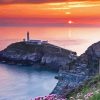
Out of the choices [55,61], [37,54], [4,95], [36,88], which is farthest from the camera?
[37,54]

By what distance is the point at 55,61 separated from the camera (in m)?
128

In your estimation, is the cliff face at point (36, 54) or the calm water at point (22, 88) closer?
the calm water at point (22, 88)

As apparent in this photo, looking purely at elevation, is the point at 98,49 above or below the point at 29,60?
above

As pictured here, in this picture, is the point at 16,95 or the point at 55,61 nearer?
the point at 16,95

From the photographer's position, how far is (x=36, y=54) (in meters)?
141

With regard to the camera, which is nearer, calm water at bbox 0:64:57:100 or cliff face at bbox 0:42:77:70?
calm water at bbox 0:64:57:100

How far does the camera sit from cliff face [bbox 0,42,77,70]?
416 feet

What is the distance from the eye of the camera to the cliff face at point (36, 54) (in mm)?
126906

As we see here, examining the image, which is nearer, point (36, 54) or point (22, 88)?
point (22, 88)

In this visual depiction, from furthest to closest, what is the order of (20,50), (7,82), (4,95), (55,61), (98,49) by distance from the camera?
(20,50)
(55,61)
(7,82)
(4,95)
(98,49)

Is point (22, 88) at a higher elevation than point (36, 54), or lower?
higher

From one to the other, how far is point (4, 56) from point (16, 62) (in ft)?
42.5

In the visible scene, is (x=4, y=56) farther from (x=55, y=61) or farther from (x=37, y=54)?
(x=55, y=61)

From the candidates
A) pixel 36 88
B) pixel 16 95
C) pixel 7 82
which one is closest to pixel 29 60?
pixel 7 82
